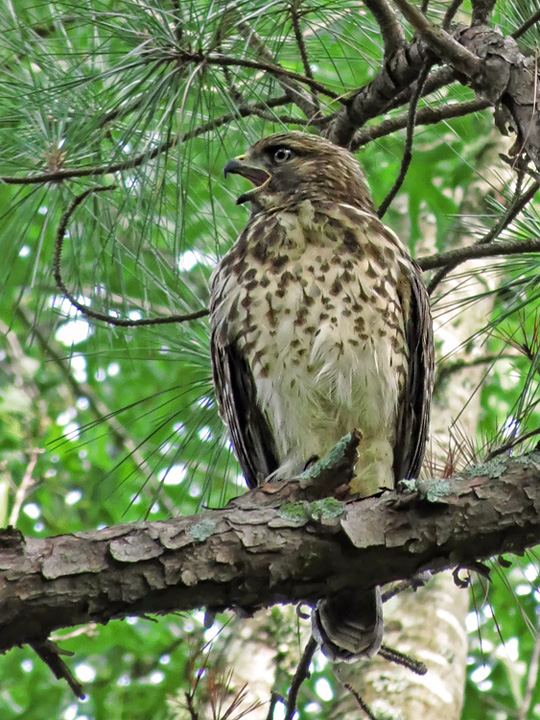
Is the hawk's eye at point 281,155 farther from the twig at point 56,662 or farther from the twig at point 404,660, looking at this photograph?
the twig at point 56,662

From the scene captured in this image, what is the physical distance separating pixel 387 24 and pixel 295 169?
99 centimetres

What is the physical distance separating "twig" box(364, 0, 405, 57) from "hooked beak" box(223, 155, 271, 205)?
0.96 metres

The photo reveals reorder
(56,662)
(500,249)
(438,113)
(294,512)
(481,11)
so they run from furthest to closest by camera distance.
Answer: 1. (438,113)
2. (500,249)
3. (481,11)
4. (294,512)
5. (56,662)

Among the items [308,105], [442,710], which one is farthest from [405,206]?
[442,710]

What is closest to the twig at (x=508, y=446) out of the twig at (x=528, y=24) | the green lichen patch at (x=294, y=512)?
the green lichen patch at (x=294, y=512)

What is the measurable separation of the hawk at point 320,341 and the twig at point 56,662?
1.51 meters

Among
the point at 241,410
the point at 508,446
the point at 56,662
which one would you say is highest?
the point at 241,410

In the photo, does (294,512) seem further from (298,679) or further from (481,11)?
(481,11)

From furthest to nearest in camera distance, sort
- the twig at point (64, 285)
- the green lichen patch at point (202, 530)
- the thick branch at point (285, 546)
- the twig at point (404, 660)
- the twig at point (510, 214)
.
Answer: the twig at point (64, 285)
the twig at point (510, 214)
the twig at point (404, 660)
the green lichen patch at point (202, 530)
the thick branch at point (285, 546)

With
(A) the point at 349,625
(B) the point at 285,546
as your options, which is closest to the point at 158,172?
(B) the point at 285,546

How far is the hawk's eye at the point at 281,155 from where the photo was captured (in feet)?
12.8

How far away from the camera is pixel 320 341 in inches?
130

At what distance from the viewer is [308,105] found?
371cm

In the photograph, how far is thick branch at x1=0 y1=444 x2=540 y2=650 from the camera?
7.22 ft
